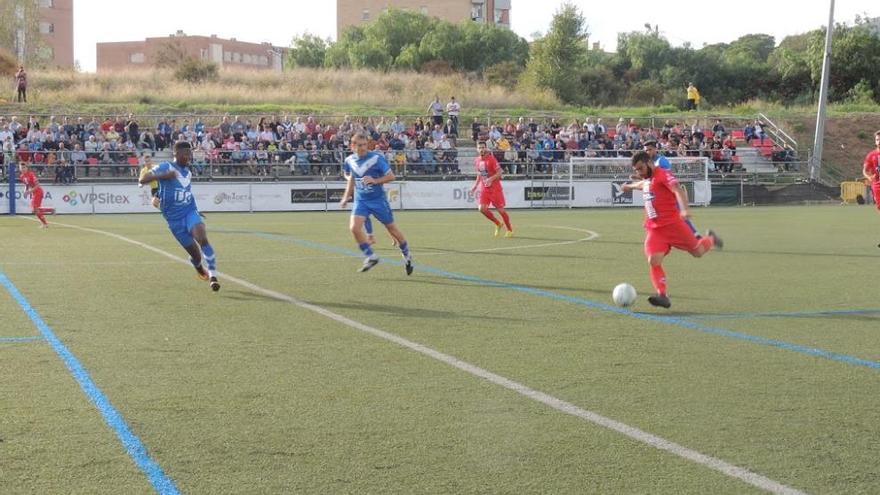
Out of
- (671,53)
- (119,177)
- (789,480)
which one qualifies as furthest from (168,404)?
(671,53)

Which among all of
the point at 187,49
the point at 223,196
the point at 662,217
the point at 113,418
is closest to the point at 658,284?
the point at 662,217

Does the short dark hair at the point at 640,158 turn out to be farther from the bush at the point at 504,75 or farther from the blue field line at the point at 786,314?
the bush at the point at 504,75

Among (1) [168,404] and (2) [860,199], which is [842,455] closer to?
(1) [168,404]

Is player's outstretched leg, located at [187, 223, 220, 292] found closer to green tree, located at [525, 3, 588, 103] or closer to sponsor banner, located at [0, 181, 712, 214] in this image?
sponsor banner, located at [0, 181, 712, 214]

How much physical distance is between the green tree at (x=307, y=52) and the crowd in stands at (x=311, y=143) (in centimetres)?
5775

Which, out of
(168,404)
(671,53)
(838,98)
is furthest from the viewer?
(671,53)

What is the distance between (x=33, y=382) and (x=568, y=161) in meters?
34.0

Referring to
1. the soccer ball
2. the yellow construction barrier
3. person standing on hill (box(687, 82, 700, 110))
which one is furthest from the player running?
person standing on hill (box(687, 82, 700, 110))

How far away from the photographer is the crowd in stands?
3538 cm

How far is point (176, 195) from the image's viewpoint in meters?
13.3

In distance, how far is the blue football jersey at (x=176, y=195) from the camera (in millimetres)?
13297

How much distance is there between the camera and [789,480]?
5066mm

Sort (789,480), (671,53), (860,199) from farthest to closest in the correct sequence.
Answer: (671,53) → (860,199) → (789,480)

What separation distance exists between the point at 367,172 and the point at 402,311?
444 cm
